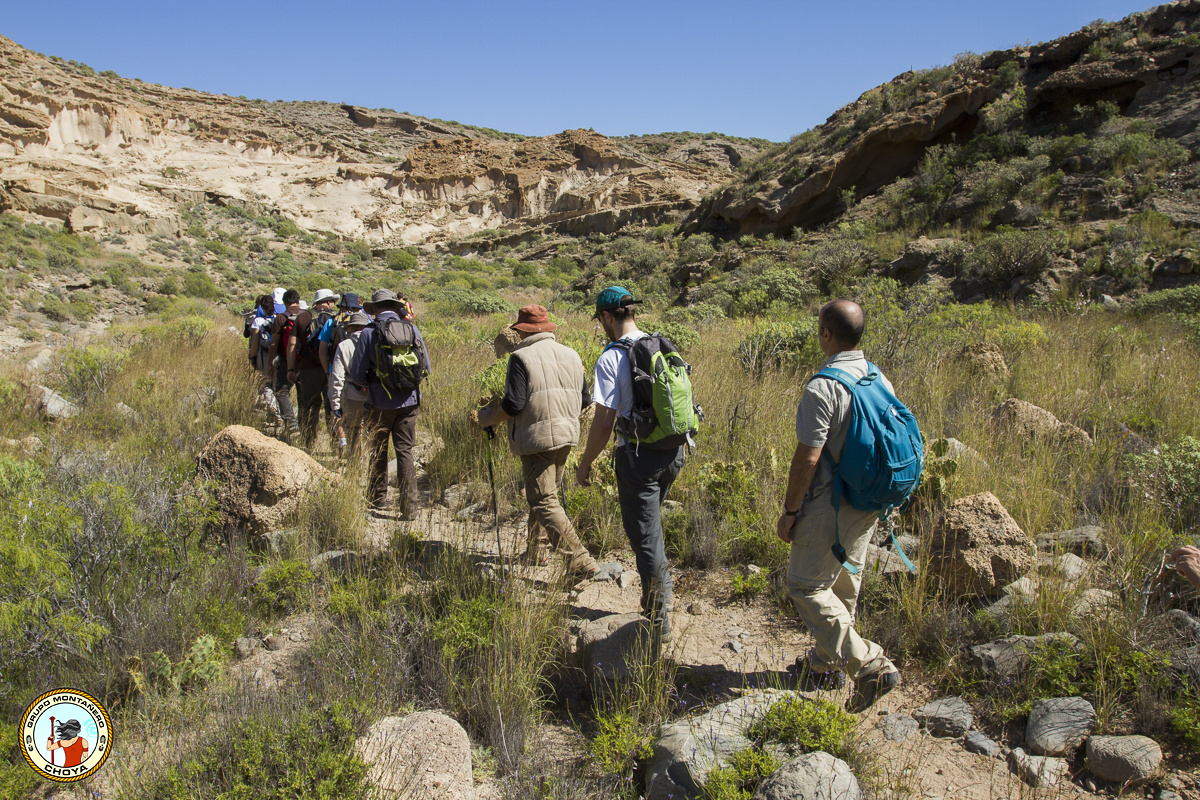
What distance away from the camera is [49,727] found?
7.56 ft

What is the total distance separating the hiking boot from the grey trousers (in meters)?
0.65

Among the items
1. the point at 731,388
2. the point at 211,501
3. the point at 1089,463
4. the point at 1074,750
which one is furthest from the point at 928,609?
the point at 211,501

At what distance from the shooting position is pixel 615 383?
290cm

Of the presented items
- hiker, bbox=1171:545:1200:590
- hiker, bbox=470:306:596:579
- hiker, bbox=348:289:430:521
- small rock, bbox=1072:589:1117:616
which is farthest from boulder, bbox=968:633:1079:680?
hiker, bbox=348:289:430:521

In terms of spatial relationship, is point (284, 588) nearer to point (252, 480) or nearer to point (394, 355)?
point (252, 480)

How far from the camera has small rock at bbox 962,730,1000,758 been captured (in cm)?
244

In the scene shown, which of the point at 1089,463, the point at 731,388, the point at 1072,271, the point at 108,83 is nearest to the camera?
the point at 1089,463

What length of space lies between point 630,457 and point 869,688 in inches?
58.7

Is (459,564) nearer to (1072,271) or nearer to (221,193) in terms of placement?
(1072,271)

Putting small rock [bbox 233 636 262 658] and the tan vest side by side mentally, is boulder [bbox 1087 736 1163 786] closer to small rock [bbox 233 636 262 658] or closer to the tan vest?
→ the tan vest

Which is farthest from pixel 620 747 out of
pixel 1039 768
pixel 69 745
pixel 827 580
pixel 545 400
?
pixel 69 745

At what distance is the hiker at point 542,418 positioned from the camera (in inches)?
142

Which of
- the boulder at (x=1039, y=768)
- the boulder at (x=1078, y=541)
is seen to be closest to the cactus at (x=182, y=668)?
the boulder at (x=1039, y=768)

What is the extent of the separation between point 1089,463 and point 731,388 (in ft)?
9.67
